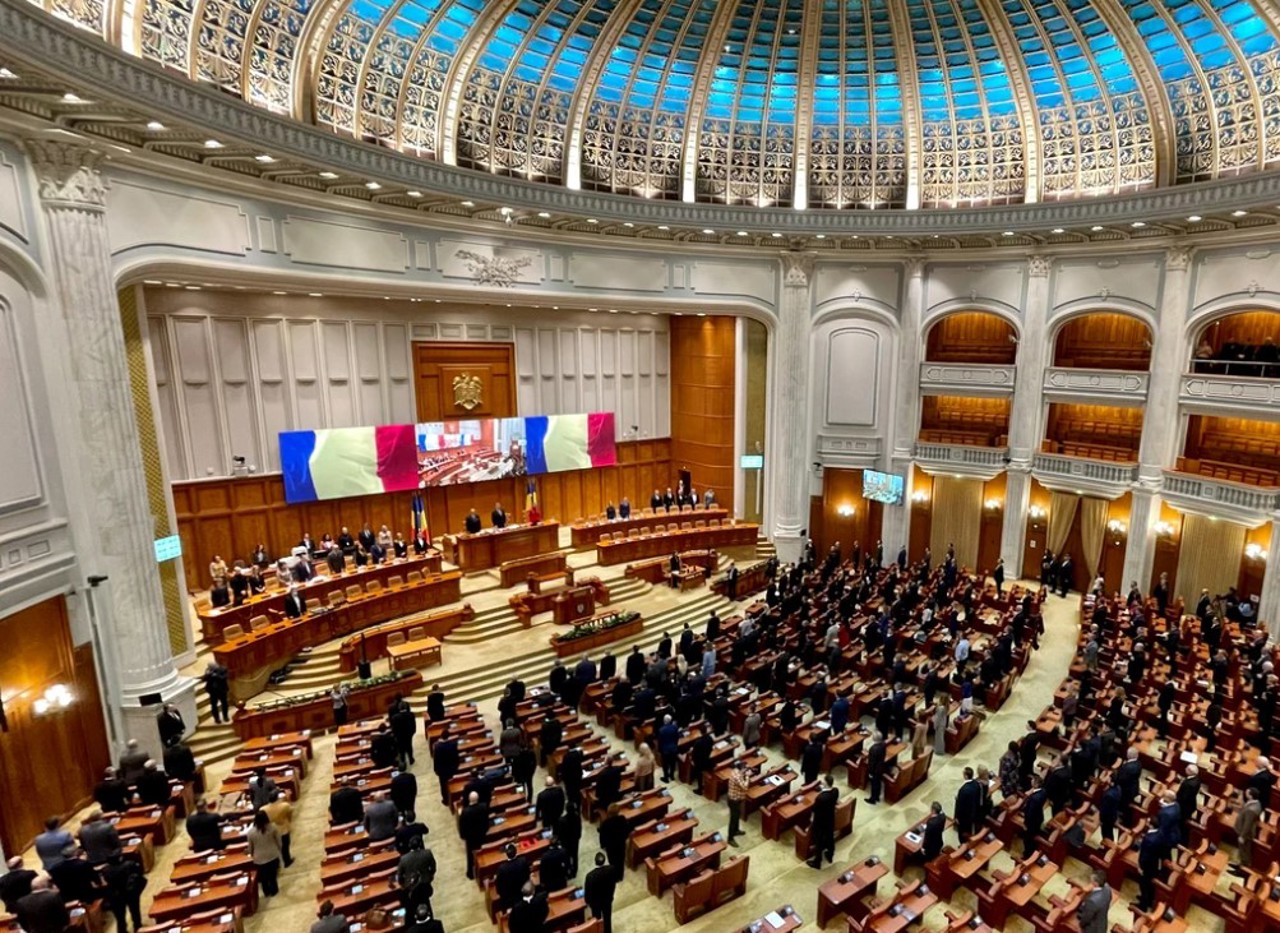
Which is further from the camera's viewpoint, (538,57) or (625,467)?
(625,467)

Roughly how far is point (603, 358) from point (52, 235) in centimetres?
1365

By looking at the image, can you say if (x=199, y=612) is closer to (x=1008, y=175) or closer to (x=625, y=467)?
(x=625, y=467)

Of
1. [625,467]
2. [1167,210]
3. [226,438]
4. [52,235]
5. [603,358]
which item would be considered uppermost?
[1167,210]

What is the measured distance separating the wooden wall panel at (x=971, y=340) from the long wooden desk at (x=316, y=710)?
55.5 feet

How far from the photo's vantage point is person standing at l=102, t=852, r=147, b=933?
736cm

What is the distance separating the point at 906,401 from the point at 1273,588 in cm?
915

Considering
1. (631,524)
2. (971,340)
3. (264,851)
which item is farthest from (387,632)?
(971,340)

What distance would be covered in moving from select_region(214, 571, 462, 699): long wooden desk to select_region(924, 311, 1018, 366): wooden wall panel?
50.9 ft

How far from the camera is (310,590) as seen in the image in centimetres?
1450

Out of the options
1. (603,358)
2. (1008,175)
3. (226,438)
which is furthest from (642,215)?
(226,438)

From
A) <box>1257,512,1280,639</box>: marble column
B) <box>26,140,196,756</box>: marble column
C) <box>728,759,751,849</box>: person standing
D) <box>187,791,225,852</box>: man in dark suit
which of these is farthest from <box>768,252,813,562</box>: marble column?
<box>187,791,225,852</box>: man in dark suit

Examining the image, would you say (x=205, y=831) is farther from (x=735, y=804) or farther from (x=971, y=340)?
(x=971, y=340)

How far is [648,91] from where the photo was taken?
17.2m

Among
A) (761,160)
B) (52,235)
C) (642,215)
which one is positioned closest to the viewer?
(52,235)
